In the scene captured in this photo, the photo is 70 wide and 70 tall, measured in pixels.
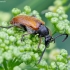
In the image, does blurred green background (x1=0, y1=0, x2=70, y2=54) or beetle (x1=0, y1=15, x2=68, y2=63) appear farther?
blurred green background (x1=0, y1=0, x2=70, y2=54)

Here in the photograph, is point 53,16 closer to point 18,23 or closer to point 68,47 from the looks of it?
point 18,23

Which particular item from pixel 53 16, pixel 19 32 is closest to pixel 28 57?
pixel 19 32

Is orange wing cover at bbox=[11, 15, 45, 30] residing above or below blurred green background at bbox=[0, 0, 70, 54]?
below

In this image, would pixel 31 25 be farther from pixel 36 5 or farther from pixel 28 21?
pixel 36 5

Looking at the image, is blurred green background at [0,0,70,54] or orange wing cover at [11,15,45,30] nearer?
orange wing cover at [11,15,45,30]

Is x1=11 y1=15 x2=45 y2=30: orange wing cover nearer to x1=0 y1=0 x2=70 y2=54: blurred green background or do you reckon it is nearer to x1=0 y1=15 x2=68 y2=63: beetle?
x1=0 y1=15 x2=68 y2=63: beetle

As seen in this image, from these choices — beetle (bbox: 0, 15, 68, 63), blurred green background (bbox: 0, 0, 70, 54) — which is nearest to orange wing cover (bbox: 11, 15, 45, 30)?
beetle (bbox: 0, 15, 68, 63)

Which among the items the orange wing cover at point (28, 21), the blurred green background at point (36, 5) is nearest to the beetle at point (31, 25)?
the orange wing cover at point (28, 21)

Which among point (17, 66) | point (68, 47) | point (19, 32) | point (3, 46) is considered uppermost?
point (68, 47)

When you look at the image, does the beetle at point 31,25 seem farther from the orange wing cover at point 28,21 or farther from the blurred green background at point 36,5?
the blurred green background at point 36,5

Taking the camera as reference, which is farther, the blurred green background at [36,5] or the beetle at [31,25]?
the blurred green background at [36,5]

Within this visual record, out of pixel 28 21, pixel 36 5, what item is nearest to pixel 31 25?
pixel 28 21
